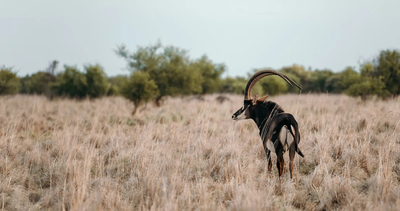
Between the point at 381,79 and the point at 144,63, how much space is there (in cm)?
1462

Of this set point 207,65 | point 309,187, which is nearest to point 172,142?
point 309,187

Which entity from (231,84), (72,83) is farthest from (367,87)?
(231,84)

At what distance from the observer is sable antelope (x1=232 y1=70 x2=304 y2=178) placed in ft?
11.9

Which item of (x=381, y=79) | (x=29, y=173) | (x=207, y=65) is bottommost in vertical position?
(x=29, y=173)

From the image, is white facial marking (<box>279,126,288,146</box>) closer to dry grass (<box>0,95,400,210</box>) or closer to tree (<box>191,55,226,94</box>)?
dry grass (<box>0,95,400,210</box>)

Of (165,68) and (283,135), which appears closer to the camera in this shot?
(283,135)

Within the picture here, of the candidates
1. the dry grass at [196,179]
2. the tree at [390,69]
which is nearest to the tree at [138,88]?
the dry grass at [196,179]

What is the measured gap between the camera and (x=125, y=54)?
16.7 m

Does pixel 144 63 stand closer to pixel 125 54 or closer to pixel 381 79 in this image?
pixel 125 54

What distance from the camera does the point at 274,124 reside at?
3.65m

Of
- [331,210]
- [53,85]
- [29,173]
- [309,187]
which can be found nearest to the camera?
[331,210]

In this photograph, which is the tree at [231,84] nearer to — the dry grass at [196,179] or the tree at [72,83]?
the tree at [72,83]

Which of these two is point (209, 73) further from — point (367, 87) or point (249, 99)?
point (249, 99)

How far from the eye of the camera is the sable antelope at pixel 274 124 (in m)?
3.63
